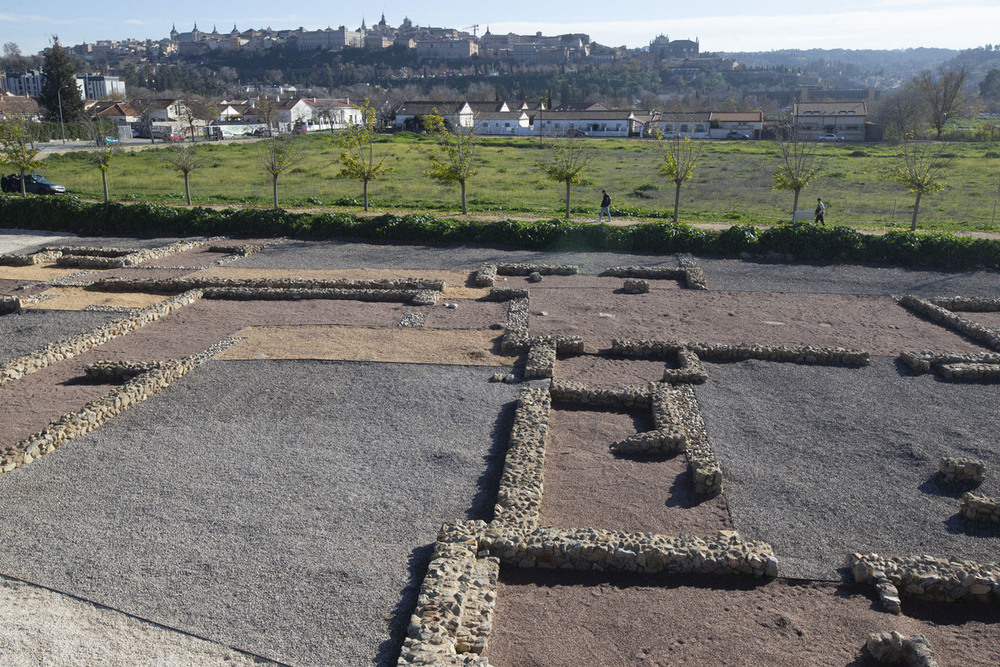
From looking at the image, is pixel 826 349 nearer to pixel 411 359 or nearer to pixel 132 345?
pixel 411 359

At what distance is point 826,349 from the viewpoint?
16.2 m

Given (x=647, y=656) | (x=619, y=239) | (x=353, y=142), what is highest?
(x=353, y=142)

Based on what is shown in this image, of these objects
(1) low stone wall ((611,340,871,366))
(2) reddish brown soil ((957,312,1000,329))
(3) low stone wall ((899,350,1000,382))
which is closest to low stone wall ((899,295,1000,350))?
(2) reddish brown soil ((957,312,1000,329))

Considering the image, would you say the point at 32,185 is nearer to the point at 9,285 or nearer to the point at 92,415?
the point at 9,285

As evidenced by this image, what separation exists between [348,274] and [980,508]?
17.7 meters

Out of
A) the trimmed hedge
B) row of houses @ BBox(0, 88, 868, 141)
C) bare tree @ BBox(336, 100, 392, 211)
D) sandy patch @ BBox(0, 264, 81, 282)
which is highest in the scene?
row of houses @ BBox(0, 88, 868, 141)

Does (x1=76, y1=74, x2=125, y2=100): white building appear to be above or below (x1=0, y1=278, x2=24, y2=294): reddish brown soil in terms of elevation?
above

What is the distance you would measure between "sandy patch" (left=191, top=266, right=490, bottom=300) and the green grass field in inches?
323

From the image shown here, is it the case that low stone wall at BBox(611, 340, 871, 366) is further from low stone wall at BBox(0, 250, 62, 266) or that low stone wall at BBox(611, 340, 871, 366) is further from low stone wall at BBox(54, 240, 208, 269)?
low stone wall at BBox(0, 250, 62, 266)

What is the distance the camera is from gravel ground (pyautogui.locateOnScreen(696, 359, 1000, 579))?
389 inches

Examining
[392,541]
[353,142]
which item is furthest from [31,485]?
[353,142]

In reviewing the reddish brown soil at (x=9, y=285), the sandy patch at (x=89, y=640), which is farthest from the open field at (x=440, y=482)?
the reddish brown soil at (x=9, y=285)

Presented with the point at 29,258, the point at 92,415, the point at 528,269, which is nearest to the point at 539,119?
the point at 528,269

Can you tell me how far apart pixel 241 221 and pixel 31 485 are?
63.1 ft
